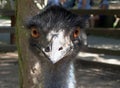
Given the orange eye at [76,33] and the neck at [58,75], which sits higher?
the orange eye at [76,33]

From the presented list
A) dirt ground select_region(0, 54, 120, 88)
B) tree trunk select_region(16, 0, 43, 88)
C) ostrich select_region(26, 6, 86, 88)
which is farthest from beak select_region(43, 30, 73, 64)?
dirt ground select_region(0, 54, 120, 88)

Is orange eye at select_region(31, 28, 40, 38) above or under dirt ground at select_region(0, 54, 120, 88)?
above

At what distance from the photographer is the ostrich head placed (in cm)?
199

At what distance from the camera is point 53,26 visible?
202 cm

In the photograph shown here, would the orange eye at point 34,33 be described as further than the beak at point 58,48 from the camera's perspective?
Yes

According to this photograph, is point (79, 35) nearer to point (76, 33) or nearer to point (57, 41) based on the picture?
point (76, 33)

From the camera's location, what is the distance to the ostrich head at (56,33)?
1.99 meters

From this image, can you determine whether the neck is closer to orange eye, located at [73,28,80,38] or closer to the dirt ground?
orange eye, located at [73,28,80,38]

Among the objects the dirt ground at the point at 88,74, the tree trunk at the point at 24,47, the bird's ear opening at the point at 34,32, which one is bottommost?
the dirt ground at the point at 88,74

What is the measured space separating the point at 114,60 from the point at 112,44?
2862mm

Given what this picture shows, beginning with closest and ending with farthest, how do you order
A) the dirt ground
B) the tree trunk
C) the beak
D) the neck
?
the beak
the neck
the tree trunk
the dirt ground

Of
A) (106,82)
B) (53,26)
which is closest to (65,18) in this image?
(53,26)

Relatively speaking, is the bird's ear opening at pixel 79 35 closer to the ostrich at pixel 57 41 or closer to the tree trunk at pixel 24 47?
the ostrich at pixel 57 41

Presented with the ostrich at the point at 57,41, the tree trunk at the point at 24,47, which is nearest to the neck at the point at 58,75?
the ostrich at the point at 57,41
